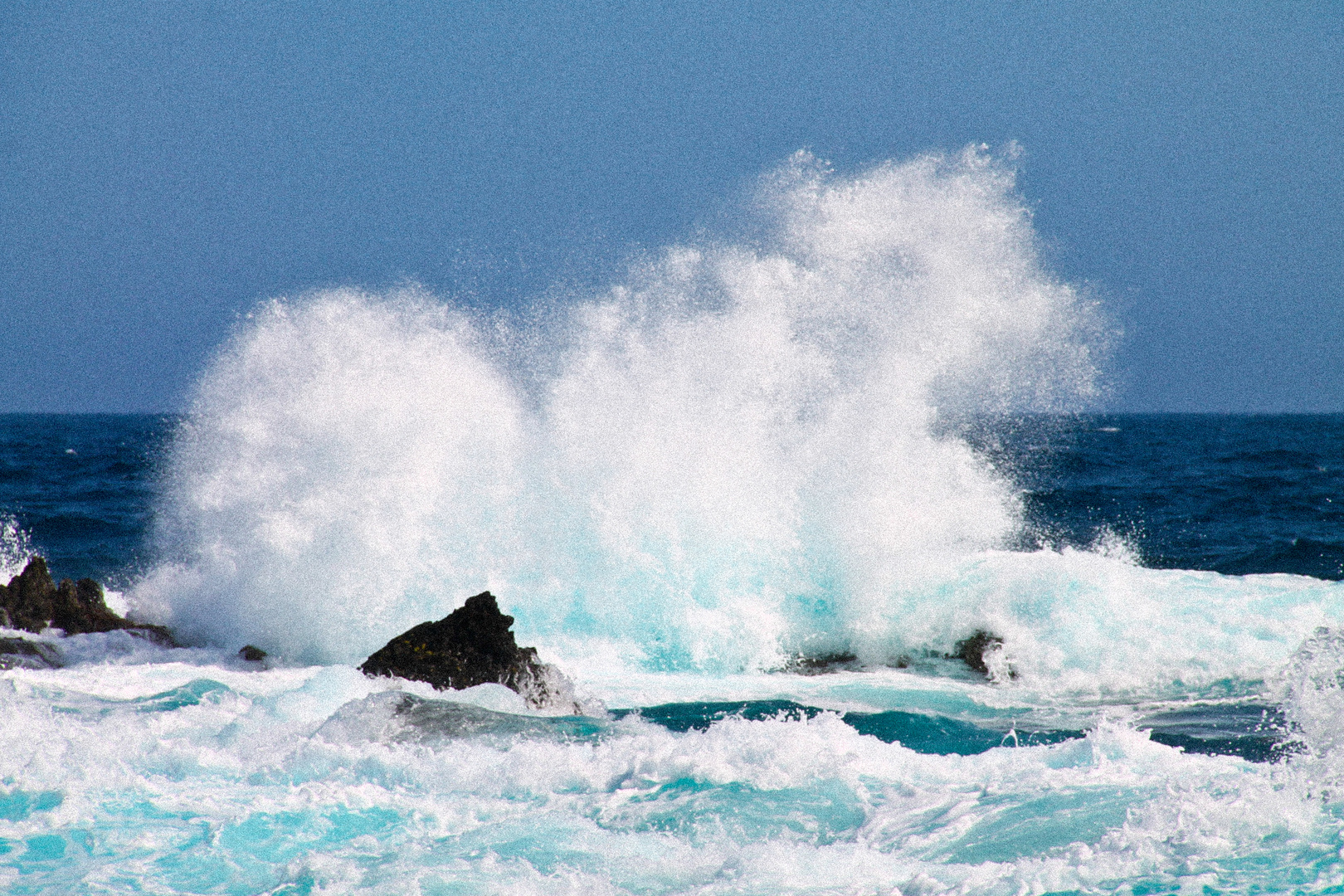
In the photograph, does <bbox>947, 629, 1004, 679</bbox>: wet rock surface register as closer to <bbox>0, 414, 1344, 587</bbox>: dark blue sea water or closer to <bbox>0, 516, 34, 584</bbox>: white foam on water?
<bbox>0, 414, 1344, 587</bbox>: dark blue sea water

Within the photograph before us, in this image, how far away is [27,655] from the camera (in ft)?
30.6

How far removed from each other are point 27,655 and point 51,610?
3.65 ft

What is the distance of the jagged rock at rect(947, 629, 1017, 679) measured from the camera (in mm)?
10062

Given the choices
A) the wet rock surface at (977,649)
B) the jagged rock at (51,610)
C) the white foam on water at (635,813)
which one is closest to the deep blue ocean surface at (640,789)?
the white foam on water at (635,813)

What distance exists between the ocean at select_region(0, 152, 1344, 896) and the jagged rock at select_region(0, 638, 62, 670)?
0.16 m

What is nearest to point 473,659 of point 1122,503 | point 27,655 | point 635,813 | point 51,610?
point 635,813

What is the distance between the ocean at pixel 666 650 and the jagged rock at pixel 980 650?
0.15 ft

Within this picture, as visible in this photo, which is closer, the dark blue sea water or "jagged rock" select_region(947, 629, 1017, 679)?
"jagged rock" select_region(947, 629, 1017, 679)

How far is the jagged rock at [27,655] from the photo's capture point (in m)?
9.13

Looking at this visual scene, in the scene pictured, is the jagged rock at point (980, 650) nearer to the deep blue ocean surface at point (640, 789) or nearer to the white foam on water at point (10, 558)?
the deep blue ocean surface at point (640, 789)

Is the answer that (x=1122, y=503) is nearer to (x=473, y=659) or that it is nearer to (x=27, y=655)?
(x=473, y=659)

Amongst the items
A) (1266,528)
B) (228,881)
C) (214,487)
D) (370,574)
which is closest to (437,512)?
(370,574)

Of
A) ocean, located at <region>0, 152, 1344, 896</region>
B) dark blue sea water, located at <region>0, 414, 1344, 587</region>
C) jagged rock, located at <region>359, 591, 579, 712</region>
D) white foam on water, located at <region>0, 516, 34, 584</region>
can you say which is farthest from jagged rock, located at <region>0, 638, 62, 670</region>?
jagged rock, located at <region>359, 591, 579, 712</region>

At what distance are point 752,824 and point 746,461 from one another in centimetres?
736
